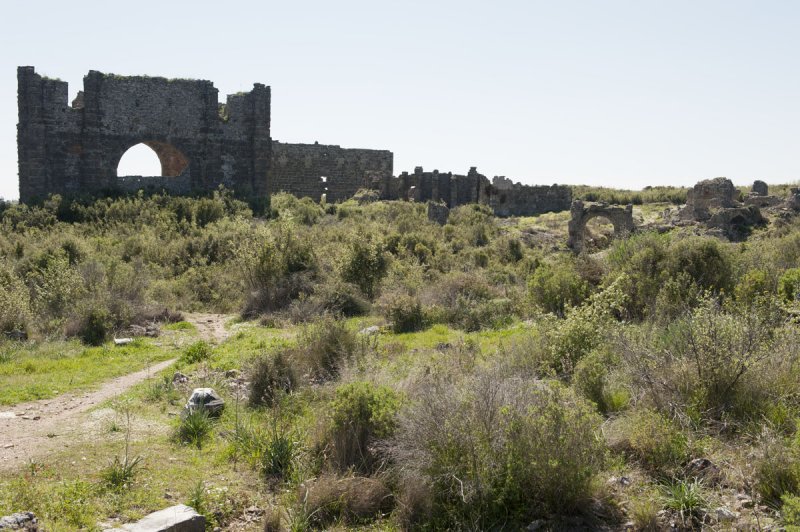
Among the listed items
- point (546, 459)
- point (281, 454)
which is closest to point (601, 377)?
point (546, 459)

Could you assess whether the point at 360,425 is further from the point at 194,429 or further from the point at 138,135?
the point at 138,135

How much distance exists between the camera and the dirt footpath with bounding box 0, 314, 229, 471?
7.05 meters

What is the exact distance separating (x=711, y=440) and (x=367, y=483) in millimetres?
3212

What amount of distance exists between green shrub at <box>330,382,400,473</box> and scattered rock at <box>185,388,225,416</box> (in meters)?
1.85

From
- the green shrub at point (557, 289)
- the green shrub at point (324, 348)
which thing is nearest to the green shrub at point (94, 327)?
the green shrub at point (324, 348)

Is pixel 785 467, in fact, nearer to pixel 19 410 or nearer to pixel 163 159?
pixel 19 410

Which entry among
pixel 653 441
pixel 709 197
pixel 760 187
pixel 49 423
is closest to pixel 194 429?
pixel 49 423

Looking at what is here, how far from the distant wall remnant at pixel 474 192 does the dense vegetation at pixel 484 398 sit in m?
17.6

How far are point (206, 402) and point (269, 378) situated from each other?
3.19 ft

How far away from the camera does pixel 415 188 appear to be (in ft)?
106

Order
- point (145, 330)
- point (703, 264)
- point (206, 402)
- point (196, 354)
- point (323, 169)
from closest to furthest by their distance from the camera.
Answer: point (206, 402), point (196, 354), point (703, 264), point (145, 330), point (323, 169)

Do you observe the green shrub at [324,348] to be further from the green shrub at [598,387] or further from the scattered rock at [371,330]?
the green shrub at [598,387]

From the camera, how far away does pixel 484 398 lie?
6457 millimetres

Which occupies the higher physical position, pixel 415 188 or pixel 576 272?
pixel 415 188
